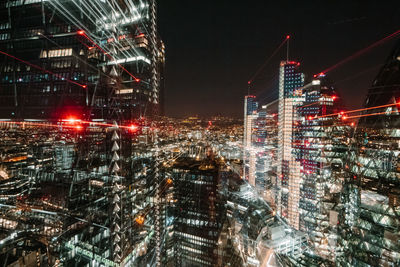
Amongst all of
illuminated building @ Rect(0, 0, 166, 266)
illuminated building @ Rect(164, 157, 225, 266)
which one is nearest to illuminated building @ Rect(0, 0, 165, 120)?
illuminated building @ Rect(0, 0, 166, 266)

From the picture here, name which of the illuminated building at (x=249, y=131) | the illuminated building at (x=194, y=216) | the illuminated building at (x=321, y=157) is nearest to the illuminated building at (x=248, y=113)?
the illuminated building at (x=249, y=131)

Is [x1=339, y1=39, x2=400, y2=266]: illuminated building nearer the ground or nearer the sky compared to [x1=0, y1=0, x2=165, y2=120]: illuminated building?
nearer the ground

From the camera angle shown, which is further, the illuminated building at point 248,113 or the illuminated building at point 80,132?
the illuminated building at point 248,113

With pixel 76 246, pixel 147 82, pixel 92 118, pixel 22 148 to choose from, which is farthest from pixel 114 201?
pixel 147 82

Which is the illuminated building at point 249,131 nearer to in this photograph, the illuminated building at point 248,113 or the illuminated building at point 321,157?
the illuminated building at point 248,113

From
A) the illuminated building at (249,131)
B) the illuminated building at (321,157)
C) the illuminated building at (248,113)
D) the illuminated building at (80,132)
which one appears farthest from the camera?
the illuminated building at (248,113)

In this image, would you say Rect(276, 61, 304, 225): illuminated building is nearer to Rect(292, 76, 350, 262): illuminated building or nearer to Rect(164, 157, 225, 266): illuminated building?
Rect(292, 76, 350, 262): illuminated building
